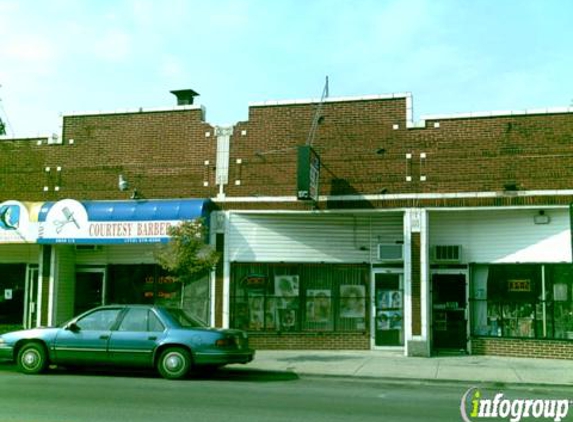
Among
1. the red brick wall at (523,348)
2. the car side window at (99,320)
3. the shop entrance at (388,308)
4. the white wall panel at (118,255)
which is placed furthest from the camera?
the white wall panel at (118,255)

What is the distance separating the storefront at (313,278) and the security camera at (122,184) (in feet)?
10.6

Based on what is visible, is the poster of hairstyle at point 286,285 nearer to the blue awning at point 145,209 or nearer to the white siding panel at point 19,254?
the blue awning at point 145,209

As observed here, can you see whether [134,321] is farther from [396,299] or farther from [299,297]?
[396,299]

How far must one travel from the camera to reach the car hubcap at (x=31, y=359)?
44.7ft

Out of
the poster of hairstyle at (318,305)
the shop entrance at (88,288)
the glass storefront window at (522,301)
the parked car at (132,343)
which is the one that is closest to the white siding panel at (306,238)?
the poster of hairstyle at (318,305)

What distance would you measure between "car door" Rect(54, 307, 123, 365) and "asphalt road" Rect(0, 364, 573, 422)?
0.36m

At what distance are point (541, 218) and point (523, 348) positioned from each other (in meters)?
3.29

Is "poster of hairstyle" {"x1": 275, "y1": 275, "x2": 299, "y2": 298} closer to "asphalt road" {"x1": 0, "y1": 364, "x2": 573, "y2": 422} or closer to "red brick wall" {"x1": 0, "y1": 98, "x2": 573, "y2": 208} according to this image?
"red brick wall" {"x1": 0, "y1": 98, "x2": 573, "y2": 208}

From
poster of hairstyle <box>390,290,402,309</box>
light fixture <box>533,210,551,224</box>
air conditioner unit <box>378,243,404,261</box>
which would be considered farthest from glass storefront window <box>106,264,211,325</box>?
light fixture <box>533,210,551,224</box>

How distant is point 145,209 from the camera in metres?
19.1

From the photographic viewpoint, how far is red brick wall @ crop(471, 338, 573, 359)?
17.1 meters

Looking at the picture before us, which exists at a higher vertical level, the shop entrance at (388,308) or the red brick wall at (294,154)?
the red brick wall at (294,154)

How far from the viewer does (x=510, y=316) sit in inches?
701

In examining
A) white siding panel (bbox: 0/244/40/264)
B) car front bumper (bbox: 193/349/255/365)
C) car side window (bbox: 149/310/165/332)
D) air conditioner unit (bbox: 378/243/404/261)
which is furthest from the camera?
white siding panel (bbox: 0/244/40/264)
